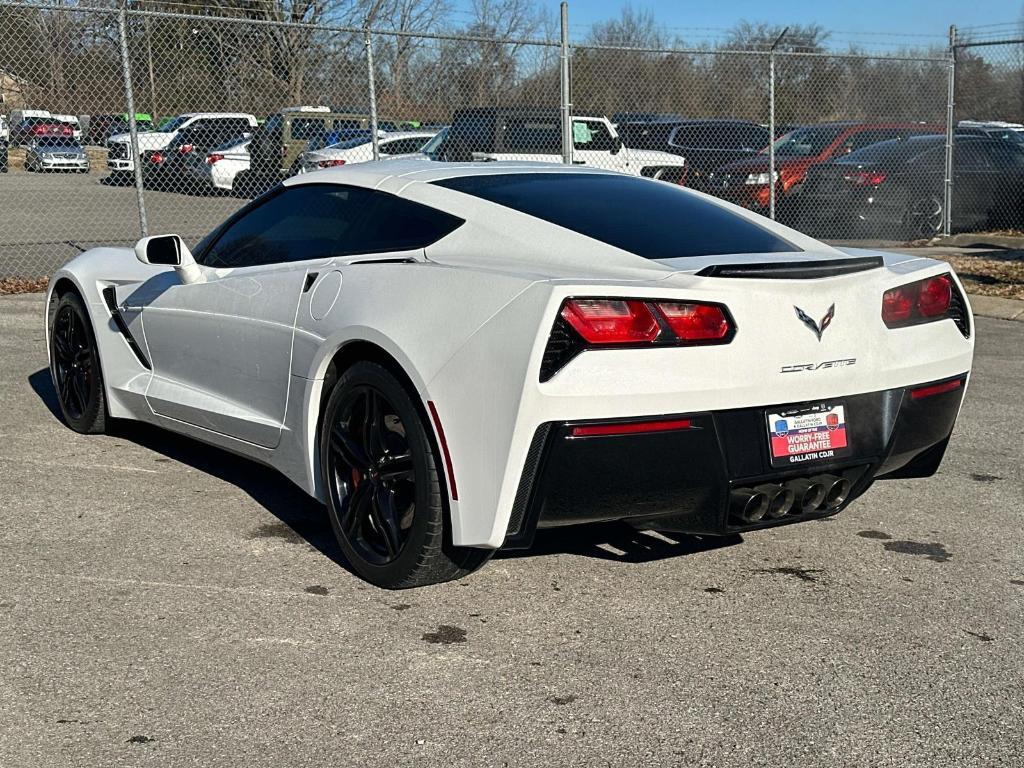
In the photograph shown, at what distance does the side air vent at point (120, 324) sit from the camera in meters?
5.50

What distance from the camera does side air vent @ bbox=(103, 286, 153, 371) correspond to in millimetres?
5504

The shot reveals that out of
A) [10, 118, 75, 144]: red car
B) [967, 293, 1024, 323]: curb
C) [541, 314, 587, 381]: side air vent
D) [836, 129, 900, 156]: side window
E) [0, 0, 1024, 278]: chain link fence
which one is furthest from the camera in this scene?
[10, 118, 75, 144]: red car

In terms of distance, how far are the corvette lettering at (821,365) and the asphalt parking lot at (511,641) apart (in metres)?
0.75

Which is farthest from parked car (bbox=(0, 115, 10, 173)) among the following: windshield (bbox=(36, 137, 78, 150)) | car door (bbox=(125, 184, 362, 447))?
car door (bbox=(125, 184, 362, 447))

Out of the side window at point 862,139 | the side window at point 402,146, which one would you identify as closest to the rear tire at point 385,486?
the side window at point 862,139

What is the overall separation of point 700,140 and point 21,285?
945cm

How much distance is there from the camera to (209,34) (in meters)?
14.0

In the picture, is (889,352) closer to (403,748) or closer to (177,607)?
(403,748)

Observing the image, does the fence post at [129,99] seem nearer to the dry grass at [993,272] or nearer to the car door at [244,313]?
the car door at [244,313]

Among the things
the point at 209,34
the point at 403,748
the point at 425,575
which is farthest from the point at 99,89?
the point at 403,748

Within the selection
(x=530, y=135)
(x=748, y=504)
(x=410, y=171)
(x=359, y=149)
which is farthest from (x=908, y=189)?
(x=748, y=504)

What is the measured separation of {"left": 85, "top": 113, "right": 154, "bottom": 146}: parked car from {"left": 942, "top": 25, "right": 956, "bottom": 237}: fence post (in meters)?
9.87

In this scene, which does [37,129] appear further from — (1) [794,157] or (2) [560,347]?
(2) [560,347]

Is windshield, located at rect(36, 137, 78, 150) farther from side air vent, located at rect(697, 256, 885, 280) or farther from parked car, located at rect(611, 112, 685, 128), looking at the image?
side air vent, located at rect(697, 256, 885, 280)
